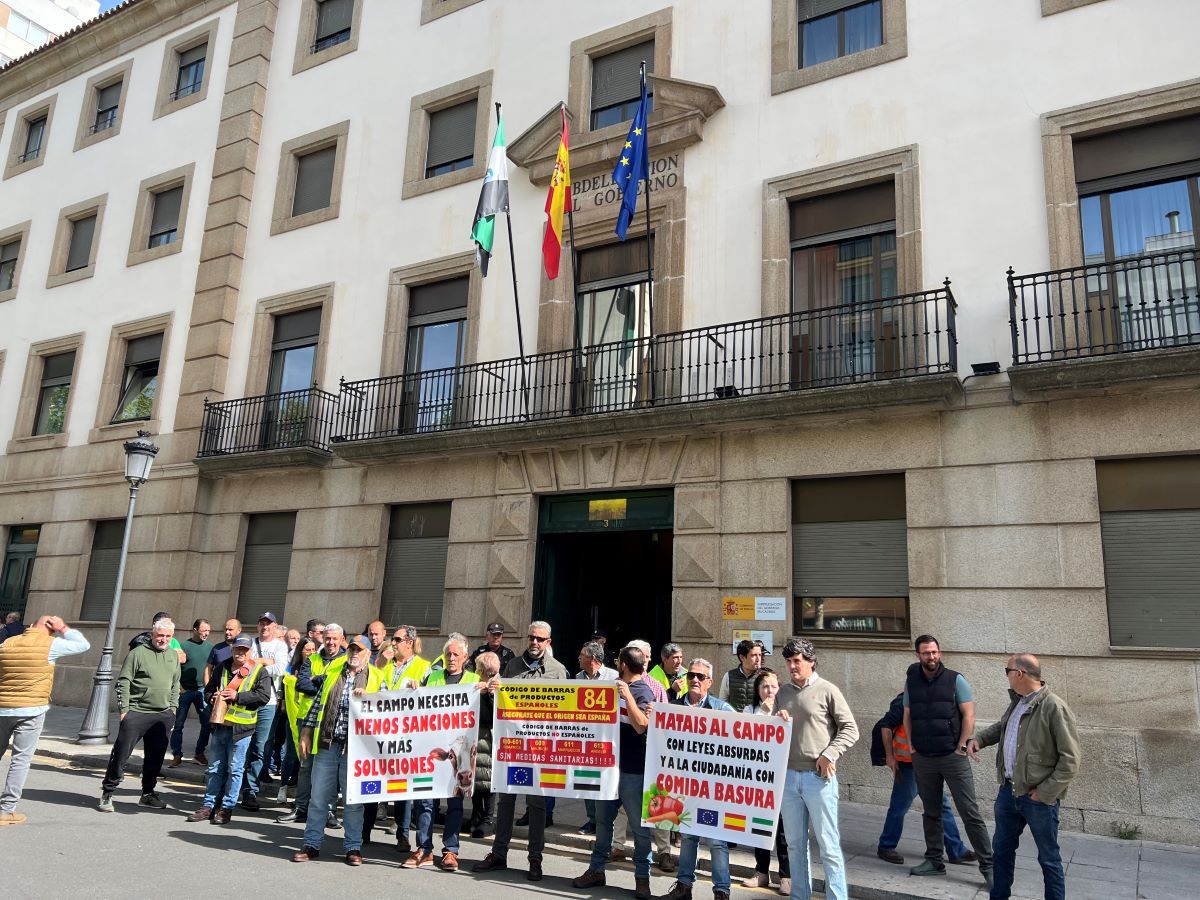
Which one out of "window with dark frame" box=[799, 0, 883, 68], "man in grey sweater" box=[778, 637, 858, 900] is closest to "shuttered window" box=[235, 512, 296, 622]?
"window with dark frame" box=[799, 0, 883, 68]

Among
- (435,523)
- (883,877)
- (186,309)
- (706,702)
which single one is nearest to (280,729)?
(435,523)

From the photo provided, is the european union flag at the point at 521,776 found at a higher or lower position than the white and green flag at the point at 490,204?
lower

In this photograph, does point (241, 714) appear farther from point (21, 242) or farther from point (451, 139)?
point (21, 242)

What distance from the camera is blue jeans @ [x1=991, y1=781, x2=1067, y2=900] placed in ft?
19.0

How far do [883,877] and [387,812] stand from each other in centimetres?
485

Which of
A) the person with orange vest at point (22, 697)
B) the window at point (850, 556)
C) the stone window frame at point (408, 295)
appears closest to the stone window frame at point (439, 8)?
the stone window frame at point (408, 295)

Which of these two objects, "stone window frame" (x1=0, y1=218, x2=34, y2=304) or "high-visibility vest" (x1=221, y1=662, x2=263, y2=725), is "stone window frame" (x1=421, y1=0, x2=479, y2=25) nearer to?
"stone window frame" (x1=0, y1=218, x2=34, y2=304)

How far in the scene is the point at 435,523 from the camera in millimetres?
14461

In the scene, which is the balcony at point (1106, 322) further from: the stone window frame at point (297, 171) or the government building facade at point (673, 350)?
the stone window frame at point (297, 171)

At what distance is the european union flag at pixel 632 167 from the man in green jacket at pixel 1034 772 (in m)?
7.84

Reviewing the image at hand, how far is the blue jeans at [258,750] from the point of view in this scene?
934 cm

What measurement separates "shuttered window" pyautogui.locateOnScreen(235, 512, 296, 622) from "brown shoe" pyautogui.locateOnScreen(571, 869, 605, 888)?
10.4m

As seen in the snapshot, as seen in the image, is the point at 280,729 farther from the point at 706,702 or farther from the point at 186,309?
the point at 186,309

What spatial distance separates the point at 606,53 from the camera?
14.7m
